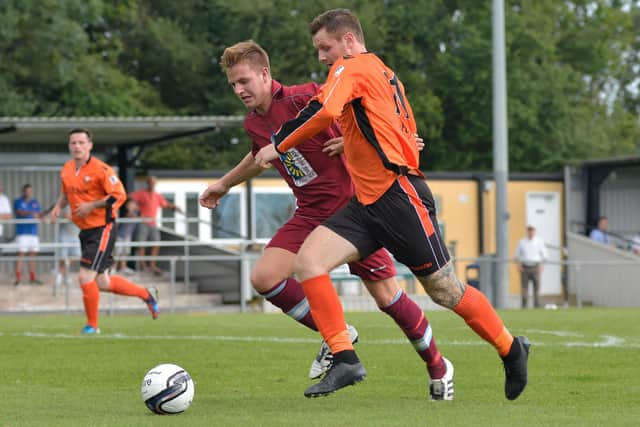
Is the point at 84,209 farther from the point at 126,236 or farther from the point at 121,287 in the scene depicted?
the point at 126,236

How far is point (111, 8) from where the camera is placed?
36.8m

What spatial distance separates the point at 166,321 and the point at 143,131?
812 cm

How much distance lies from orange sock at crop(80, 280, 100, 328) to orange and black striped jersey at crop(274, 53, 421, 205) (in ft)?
23.6

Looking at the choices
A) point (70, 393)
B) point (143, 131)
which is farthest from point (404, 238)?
point (143, 131)

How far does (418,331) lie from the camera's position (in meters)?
7.51

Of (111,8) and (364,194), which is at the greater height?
(111,8)

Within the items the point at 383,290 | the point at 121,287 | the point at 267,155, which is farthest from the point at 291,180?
the point at 121,287

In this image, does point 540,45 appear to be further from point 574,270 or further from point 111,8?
point 574,270

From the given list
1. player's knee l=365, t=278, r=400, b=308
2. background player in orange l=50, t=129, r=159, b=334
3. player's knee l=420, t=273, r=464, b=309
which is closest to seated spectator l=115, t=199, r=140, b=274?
background player in orange l=50, t=129, r=159, b=334

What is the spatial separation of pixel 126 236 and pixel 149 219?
0.70m

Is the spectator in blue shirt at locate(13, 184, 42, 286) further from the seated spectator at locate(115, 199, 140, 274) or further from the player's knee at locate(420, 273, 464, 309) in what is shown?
the player's knee at locate(420, 273, 464, 309)

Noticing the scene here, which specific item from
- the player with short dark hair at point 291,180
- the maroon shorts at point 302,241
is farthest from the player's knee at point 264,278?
the maroon shorts at point 302,241

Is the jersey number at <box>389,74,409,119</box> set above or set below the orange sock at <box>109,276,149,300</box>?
above

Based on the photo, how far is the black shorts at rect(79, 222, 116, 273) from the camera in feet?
44.8
